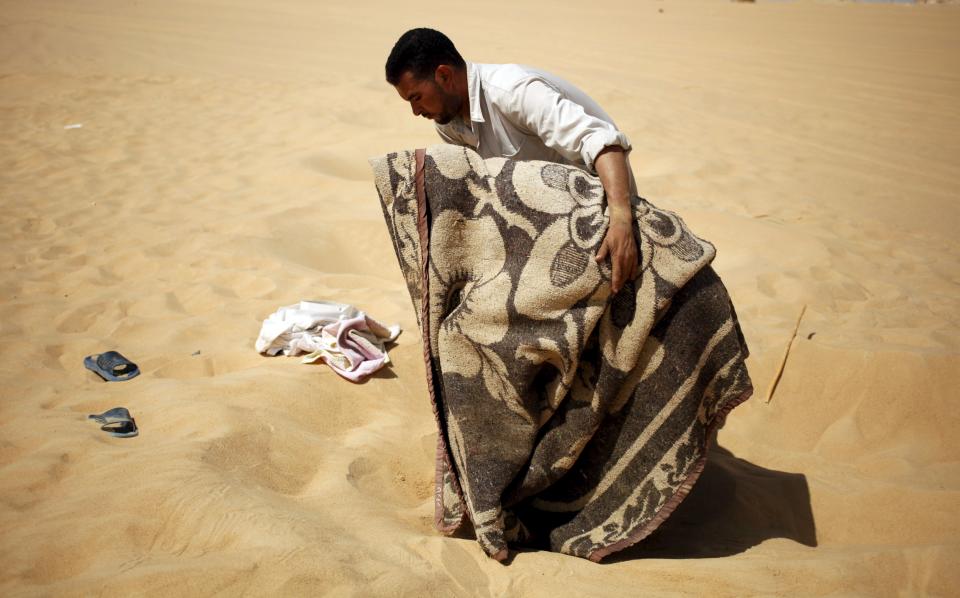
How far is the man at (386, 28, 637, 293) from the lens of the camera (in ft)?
6.38

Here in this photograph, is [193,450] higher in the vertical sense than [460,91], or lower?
lower

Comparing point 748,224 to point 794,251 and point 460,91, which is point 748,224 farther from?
point 460,91

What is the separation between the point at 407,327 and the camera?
375 centimetres

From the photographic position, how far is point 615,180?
1.96m

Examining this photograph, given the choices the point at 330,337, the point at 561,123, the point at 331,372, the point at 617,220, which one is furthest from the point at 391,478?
the point at 561,123

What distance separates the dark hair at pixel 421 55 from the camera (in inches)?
84.0

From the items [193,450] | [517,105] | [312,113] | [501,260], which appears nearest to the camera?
[501,260]

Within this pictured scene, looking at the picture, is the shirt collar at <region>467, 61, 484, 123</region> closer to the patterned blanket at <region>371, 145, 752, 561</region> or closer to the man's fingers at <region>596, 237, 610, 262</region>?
the patterned blanket at <region>371, 145, 752, 561</region>

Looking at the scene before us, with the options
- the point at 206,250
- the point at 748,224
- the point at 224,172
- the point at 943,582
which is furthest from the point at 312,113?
the point at 943,582

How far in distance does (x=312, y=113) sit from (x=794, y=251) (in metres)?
6.64

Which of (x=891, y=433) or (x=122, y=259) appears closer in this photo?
(x=891, y=433)

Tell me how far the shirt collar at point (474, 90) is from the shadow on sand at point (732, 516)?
1.56 meters

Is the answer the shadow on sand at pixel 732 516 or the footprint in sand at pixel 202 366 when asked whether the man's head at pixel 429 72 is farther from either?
the footprint in sand at pixel 202 366

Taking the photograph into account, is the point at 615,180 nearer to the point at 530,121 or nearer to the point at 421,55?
the point at 530,121
